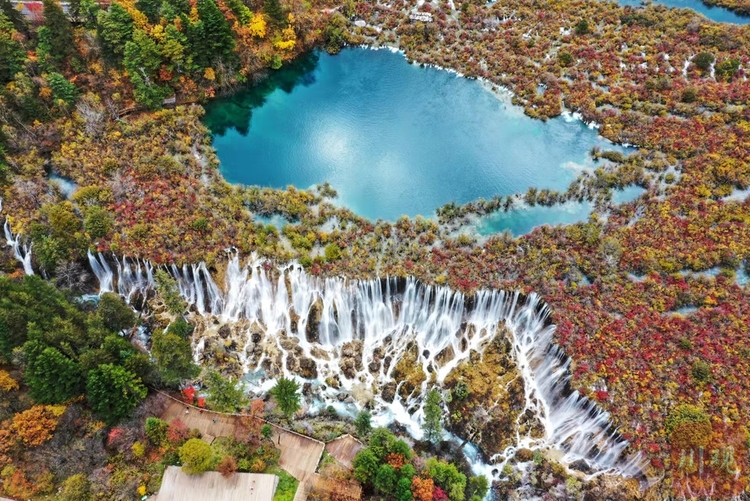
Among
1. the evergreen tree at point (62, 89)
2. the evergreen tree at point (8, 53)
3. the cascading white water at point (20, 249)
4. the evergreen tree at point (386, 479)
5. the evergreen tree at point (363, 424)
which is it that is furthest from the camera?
the evergreen tree at point (62, 89)

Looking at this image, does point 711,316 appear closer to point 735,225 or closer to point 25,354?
point 735,225

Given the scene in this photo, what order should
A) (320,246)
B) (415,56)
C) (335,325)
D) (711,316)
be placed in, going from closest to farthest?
(711,316) → (335,325) → (320,246) → (415,56)

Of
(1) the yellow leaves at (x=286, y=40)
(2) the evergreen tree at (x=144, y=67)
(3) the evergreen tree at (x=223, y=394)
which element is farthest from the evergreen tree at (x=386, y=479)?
(1) the yellow leaves at (x=286, y=40)

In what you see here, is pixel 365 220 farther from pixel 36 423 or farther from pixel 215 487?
pixel 36 423

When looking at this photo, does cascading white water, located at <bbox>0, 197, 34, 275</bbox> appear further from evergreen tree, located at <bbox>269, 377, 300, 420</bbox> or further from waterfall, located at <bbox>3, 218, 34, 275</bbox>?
evergreen tree, located at <bbox>269, 377, 300, 420</bbox>

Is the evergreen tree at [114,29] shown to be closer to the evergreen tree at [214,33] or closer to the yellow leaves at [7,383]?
the evergreen tree at [214,33]

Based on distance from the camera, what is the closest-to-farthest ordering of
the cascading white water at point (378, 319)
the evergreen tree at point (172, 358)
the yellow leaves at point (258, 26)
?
1. the evergreen tree at point (172, 358)
2. the cascading white water at point (378, 319)
3. the yellow leaves at point (258, 26)

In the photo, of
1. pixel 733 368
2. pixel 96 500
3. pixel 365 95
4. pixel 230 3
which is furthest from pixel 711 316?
pixel 230 3

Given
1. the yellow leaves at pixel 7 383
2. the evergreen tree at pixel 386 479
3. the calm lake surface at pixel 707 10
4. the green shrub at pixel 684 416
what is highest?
the calm lake surface at pixel 707 10
